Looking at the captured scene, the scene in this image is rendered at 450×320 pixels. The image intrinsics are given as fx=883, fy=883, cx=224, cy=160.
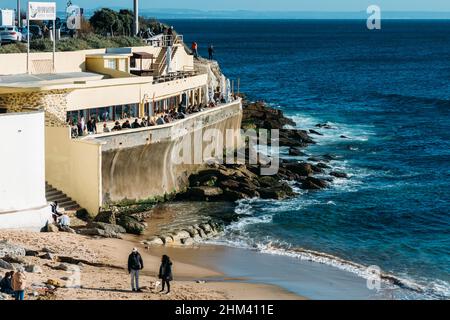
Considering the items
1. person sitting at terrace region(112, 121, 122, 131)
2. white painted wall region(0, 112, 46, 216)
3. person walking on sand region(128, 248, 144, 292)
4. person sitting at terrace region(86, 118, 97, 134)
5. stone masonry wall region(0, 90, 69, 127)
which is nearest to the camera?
person walking on sand region(128, 248, 144, 292)

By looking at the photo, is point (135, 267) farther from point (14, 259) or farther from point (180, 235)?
point (180, 235)

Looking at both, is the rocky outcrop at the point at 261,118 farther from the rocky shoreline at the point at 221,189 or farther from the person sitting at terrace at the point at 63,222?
the person sitting at terrace at the point at 63,222

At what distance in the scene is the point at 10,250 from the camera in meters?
26.7

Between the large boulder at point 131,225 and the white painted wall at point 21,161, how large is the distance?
3.47 m

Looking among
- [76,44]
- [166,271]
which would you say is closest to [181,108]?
[76,44]

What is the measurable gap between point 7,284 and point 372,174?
30534mm

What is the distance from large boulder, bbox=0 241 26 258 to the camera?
26406 millimetres

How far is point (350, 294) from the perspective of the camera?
28000 mm

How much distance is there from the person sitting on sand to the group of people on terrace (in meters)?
13.8

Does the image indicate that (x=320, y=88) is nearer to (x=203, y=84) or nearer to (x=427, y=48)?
(x=203, y=84)

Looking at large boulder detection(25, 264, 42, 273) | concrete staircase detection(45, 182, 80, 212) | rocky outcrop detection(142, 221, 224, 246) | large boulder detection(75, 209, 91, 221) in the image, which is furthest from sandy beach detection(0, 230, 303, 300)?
concrete staircase detection(45, 182, 80, 212)

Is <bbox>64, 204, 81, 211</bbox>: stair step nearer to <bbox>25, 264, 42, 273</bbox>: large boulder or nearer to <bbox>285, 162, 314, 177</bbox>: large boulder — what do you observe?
<bbox>25, 264, 42, 273</bbox>: large boulder
